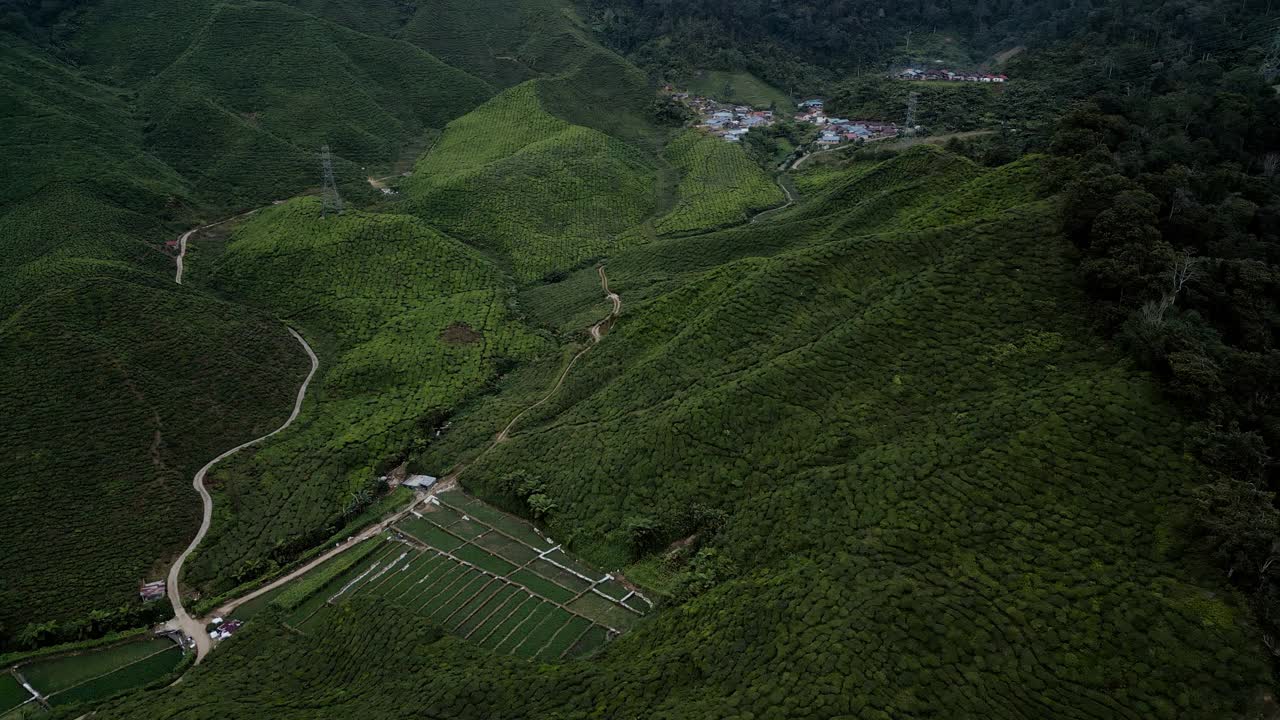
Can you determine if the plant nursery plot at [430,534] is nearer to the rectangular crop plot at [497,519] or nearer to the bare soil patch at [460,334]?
the rectangular crop plot at [497,519]

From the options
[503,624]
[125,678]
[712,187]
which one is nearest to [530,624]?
[503,624]

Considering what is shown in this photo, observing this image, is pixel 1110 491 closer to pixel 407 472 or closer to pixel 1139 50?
pixel 407 472

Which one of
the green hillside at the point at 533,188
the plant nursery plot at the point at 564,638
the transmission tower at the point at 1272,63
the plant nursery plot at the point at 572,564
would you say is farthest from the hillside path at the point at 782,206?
the plant nursery plot at the point at 564,638

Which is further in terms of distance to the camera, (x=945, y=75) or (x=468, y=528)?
(x=945, y=75)

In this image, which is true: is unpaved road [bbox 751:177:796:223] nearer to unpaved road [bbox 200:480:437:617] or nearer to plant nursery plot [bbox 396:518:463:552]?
unpaved road [bbox 200:480:437:617]

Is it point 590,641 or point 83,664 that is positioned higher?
point 590,641

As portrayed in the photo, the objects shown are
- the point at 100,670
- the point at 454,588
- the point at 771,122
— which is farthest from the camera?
the point at 771,122

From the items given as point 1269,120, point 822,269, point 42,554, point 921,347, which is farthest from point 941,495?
point 42,554

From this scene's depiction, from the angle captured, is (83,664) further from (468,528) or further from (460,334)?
(460,334)

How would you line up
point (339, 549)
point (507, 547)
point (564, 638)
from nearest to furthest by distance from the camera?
point (564, 638)
point (507, 547)
point (339, 549)
